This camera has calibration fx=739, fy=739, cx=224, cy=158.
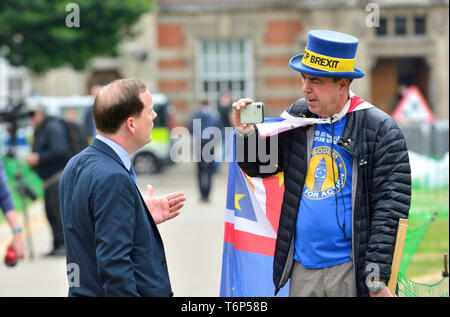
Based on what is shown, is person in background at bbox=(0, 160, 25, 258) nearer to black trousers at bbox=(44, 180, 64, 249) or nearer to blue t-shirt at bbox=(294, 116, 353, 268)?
blue t-shirt at bbox=(294, 116, 353, 268)

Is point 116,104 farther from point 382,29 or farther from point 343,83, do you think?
point 382,29

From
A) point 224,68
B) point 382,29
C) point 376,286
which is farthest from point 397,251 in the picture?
point 382,29

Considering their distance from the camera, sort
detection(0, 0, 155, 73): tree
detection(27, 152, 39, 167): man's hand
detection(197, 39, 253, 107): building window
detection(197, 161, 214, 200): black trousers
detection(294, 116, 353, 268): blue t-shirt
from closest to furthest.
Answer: detection(294, 116, 353, 268): blue t-shirt → detection(27, 152, 39, 167): man's hand → detection(197, 161, 214, 200): black trousers → detection(0, 0, 155, 73): tree → detection(197, 39, 253, 107): building window

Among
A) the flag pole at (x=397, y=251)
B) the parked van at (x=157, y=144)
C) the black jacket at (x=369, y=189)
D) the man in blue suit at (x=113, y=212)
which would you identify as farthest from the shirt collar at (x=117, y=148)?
the parked van at (x=157, y=144)

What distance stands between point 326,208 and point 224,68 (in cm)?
2496

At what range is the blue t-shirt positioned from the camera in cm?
363

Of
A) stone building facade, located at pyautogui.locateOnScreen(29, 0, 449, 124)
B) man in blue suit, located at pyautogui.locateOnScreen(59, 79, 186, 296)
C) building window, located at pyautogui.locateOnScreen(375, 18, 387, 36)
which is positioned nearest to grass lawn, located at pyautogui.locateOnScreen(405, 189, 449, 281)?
man in blue suit, located at pyautogui.locateOnScreen(59, 79, 186, 296)

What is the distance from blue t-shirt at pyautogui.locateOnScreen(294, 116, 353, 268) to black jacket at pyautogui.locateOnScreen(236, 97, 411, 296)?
0.13ft

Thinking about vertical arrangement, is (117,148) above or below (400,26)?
above

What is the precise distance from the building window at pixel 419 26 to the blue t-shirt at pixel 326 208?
25327mm

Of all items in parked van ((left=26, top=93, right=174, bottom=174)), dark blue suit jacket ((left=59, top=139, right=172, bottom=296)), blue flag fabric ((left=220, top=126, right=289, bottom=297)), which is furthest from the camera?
parked van ((left=26, top=93, right=174, bottom=174))

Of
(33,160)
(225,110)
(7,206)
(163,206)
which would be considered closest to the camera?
(163,206)

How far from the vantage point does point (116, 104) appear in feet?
10.1
